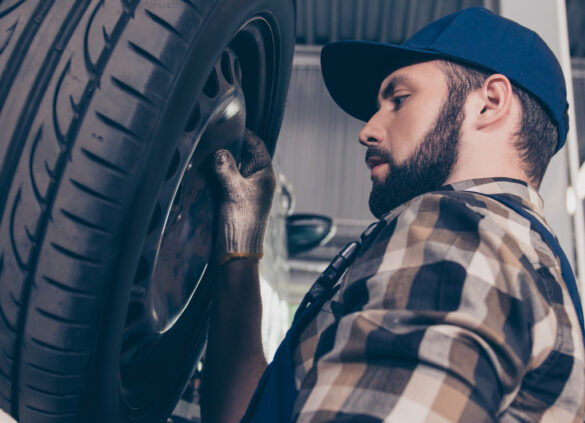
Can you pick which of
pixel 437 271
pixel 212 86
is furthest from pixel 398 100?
Answer: pixel 437 271

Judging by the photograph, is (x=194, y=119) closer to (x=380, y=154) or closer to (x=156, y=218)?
(x=156, y=218)

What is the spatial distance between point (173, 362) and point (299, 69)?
514cm

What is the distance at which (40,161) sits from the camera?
1.62 ft

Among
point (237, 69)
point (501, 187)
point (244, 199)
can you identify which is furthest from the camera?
point (244, 199)

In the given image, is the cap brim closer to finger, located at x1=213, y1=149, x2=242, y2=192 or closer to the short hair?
the short hair

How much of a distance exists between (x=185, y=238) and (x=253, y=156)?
253 millimetres

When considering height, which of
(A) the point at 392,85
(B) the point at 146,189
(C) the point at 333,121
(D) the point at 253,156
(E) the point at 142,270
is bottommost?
(E) the point at 142,270

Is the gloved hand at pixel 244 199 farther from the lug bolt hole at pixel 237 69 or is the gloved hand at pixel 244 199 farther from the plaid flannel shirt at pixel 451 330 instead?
the plaid flannel shirt at pixel 451 330

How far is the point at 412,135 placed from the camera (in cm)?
71

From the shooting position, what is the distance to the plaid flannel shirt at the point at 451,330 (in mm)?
377

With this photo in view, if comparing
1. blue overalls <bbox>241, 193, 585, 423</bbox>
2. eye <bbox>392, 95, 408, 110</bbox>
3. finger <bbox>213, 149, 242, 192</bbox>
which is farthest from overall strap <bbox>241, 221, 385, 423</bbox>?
finger <bbox>213, 149, 242, 192</bbox>

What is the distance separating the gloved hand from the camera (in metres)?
0.92

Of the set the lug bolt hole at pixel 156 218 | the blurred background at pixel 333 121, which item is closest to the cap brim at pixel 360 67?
the lug bolt hole at pixel 156 218

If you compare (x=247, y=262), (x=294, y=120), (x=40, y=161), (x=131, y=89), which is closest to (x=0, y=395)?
(x=40, y=161)
